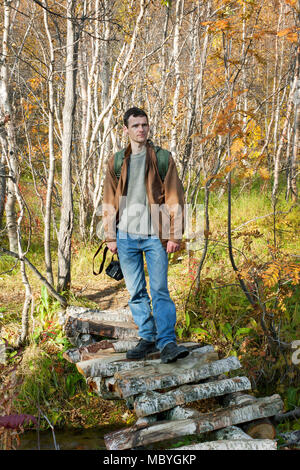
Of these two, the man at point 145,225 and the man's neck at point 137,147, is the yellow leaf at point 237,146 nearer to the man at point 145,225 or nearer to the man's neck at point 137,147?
the man at point 145,225

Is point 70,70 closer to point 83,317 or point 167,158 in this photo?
point 167,158

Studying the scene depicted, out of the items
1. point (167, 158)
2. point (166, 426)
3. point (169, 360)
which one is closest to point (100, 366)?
point (169, 360)

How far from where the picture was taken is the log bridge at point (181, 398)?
2635 mm

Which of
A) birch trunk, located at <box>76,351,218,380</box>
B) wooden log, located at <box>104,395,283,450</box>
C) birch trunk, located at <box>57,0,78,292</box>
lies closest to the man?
birch trunk, located at <box>76,351,218,380</box>

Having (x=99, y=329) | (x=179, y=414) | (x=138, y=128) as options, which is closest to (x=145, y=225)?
(x=138, y=128)

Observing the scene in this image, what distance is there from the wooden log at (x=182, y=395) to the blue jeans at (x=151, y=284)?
457 millimetres

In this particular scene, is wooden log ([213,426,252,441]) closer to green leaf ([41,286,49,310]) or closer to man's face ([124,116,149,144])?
man's face ([124,116,149,144])

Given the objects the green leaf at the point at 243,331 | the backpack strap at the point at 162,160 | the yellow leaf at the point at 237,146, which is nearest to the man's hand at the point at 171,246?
the backpack strap at the point at 162,160

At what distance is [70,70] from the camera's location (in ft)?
14.9

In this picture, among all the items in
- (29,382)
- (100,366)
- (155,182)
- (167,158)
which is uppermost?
(167,158)

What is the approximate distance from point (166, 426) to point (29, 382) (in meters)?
2.13

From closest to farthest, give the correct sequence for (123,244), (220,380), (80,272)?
1. (220,380)
2. (123,244)
3. (80,272)

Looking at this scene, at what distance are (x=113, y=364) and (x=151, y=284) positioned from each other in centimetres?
74

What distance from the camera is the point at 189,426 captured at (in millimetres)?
2668
